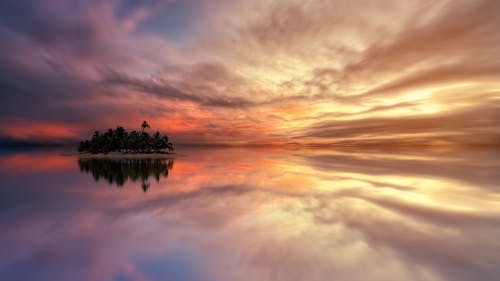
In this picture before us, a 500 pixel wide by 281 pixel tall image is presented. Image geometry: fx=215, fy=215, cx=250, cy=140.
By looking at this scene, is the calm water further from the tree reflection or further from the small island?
the small island

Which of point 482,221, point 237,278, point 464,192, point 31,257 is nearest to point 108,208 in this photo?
point 31,257

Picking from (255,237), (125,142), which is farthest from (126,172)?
(125,142)

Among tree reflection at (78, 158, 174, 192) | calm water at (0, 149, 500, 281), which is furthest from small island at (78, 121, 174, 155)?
calm water at (0, 149, 500, 281)

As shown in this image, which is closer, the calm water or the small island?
the calm water

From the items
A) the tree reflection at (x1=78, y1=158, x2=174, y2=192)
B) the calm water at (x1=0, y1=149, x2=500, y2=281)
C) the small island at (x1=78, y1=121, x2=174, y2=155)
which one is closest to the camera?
the calm water at (x1=0, y1=149, x2=500, y2=281)

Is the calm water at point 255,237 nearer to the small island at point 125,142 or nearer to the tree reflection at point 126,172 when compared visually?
the tree reflection at point 126,172

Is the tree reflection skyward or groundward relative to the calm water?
skyward

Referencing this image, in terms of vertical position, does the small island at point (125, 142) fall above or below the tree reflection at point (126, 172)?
above

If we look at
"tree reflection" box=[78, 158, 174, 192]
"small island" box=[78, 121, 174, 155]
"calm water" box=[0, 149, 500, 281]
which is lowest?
"calm water" box=[0, 149, 500, 281]

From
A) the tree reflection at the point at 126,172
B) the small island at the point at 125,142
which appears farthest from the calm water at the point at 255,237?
the small island at the point at 125,142

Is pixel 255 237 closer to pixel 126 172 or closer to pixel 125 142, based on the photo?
pixel 126 172

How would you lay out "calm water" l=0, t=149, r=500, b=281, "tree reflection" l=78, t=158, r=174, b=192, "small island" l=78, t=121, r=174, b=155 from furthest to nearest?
"small island" l=78, t=121, r=174, b=155 < "tree reflection" l=78, t=158, r=174, b=192 < "calm water" l=0, t=149, r=500, b=281

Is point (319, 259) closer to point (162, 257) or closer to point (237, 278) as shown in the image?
point (237, 278)

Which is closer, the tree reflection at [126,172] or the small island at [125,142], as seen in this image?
the tree reflection at [126,172]
